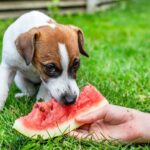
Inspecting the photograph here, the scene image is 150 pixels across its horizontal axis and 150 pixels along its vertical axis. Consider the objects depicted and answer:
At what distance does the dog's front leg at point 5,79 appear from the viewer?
4.96 meters

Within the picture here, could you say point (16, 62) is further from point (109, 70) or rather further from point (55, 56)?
point (109, 70)

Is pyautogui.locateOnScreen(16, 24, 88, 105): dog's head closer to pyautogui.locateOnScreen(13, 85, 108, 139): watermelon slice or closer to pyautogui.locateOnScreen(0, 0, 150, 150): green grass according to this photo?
pyautogui.locateOnScreen(13, 85, 108, 139): watermelon slice

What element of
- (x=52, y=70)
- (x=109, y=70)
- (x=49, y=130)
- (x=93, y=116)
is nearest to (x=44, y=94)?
(x=52, y=70)

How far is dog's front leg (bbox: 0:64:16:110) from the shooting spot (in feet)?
16.3

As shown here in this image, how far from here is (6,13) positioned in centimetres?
1081

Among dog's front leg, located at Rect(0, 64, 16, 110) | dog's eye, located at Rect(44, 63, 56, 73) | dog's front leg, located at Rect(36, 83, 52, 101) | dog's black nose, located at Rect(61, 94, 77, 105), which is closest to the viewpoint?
dog's black nose, located at Rect(61, 94, 77, 105)

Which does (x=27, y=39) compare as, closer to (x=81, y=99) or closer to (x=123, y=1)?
(x=81, y=99)

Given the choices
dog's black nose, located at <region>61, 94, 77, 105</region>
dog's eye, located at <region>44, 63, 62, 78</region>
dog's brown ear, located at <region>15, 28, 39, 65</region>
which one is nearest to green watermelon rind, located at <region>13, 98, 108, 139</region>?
dog's black nose, located at <region>61, 94, 77, 105</region>

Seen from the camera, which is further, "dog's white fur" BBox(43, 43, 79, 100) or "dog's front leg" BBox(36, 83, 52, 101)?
"dog's front leg" BBox(36, 83, 52, 101)

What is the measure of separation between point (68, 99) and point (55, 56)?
1.30 feet

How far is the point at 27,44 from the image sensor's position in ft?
15.4

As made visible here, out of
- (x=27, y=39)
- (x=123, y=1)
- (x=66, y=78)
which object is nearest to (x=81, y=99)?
(x=66, y=78)

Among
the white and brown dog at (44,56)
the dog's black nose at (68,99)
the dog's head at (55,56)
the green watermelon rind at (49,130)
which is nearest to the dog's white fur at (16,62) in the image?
the white and brown dog at (44,56)

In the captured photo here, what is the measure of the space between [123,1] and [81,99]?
10415 millimetres
